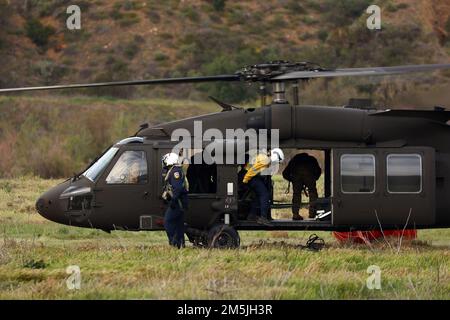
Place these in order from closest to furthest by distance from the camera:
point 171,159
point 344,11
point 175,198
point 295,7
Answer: point 175,198, point 171,159, point 344,11, point 295,7

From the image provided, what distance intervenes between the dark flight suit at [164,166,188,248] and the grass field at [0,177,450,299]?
510mm

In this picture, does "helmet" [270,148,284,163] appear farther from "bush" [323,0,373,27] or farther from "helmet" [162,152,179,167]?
"bush" [323,0,373,27]

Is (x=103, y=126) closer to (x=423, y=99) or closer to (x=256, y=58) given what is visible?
(x=256, y=58)

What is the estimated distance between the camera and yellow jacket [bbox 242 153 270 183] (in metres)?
17.2

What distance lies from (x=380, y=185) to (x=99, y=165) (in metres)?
4.82

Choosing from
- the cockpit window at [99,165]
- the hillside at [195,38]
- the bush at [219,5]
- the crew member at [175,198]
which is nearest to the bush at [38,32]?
the hillside at [195,38]

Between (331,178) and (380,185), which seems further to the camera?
(331,178)

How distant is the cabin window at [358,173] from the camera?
1739 centimetres

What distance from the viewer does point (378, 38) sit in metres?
72.3

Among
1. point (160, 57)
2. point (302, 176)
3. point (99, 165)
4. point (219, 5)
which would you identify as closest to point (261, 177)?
point (302, 176)

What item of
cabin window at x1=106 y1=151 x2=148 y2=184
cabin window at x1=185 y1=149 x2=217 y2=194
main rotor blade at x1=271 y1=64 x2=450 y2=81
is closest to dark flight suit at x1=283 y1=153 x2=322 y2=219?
cabin window at x1=185 y1=149 x2=217 y2=194

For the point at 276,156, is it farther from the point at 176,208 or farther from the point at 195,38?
the point at 195,38

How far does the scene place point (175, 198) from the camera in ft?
54.6
